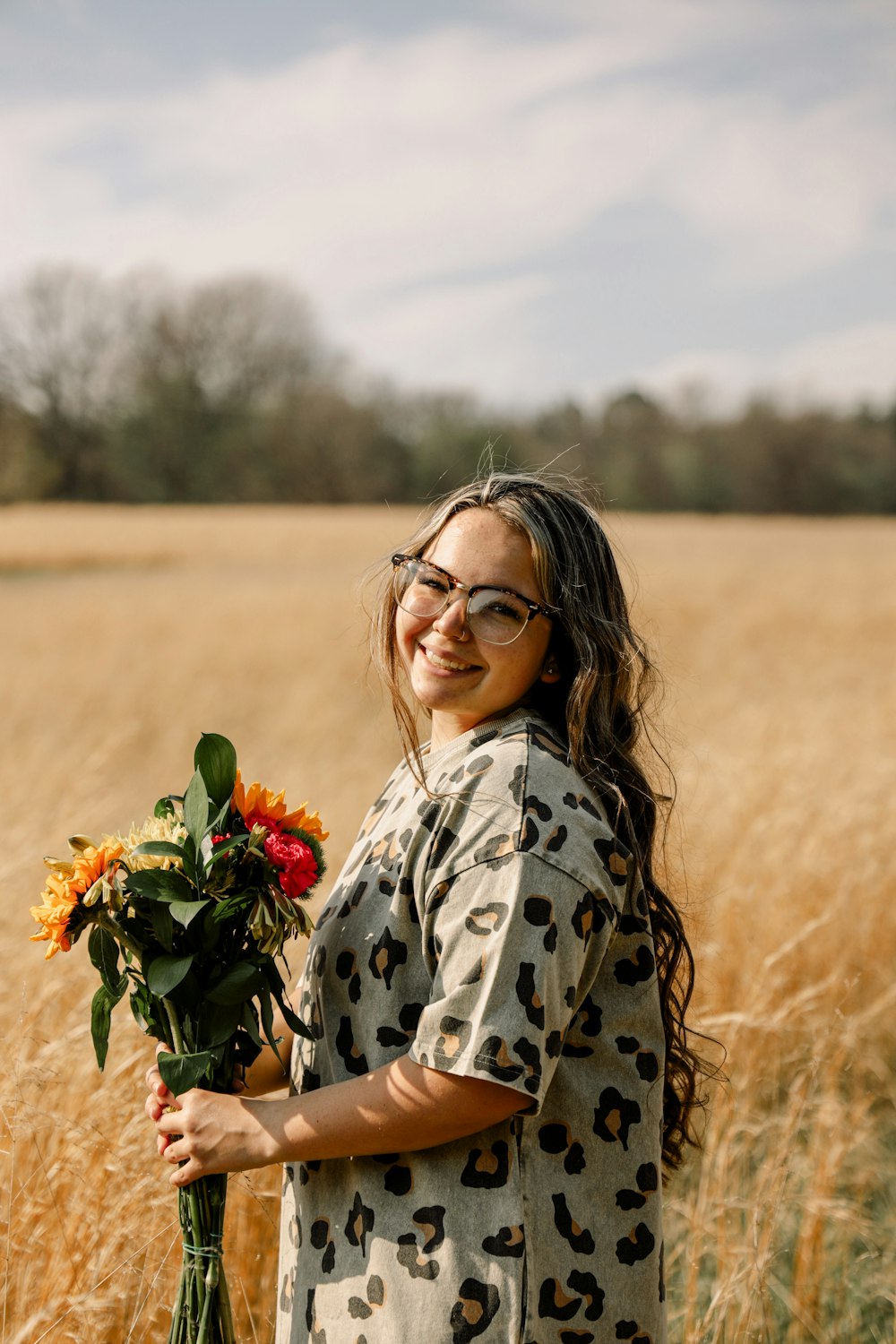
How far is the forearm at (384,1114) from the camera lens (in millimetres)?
1129

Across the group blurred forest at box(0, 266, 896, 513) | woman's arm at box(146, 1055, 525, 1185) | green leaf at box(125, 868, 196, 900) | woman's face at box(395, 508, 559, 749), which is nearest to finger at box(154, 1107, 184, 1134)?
woman's arm at box(146, 1055, 525, 1185)

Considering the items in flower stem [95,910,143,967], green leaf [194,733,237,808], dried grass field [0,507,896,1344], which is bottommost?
dried grass field [0,507,896,1344]

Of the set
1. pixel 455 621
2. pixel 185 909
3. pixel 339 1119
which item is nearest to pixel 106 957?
pixel 185 909

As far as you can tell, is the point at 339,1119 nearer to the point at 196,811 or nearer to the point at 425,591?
the point at 196,811

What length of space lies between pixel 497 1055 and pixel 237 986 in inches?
11.8

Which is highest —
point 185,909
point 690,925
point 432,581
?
point 432,581

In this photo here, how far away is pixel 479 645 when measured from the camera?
1341 millimetres

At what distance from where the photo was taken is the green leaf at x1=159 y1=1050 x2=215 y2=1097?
121 centimetres

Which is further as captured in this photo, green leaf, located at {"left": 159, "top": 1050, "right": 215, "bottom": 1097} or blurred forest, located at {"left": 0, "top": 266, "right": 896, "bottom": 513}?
blurred forest, located at {"left": 0, "top": 266, "right": 896, "bottom": 513}

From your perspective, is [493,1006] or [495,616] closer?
[493,1006]

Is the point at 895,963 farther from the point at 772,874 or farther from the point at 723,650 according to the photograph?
the point at 723,650

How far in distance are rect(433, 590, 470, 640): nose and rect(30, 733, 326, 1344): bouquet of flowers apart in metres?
0.27

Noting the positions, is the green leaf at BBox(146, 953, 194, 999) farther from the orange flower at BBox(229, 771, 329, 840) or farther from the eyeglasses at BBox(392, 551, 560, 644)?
the eyeglasses at BBox(392, 551, 560, 644)

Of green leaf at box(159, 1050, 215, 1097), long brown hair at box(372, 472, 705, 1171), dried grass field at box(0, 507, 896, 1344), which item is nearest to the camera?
green leaf at box(159, 1050, 215, 1097)
